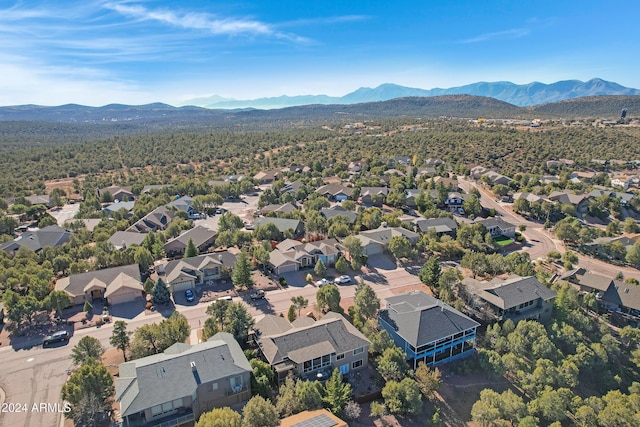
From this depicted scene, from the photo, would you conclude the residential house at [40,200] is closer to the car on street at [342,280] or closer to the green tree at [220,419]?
the car on street at [342,280]

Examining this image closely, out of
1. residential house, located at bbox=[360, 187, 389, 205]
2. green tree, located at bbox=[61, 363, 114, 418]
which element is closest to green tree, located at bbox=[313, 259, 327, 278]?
green tree, located at bbox=[61, 363, 114, 418]

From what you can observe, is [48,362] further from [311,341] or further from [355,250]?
[355,250]

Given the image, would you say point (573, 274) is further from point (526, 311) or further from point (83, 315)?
point (83, 315)

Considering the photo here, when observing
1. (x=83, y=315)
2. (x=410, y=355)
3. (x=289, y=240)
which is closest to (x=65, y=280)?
(x=83, y=315)

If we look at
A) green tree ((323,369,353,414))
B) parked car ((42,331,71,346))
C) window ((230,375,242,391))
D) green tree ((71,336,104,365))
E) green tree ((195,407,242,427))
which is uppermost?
green tree ((195,407,242,427))

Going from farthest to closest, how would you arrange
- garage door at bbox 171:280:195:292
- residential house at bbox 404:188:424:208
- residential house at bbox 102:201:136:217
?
1. residential house at bbox 404:188:424:208
2. residential house at bbox 102:201:136:217
3. garage door at bbox 171:280:195:292

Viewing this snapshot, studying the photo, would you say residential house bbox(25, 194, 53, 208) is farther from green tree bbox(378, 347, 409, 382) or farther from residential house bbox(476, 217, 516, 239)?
residential house bbox(476, 217, 516, 239)
